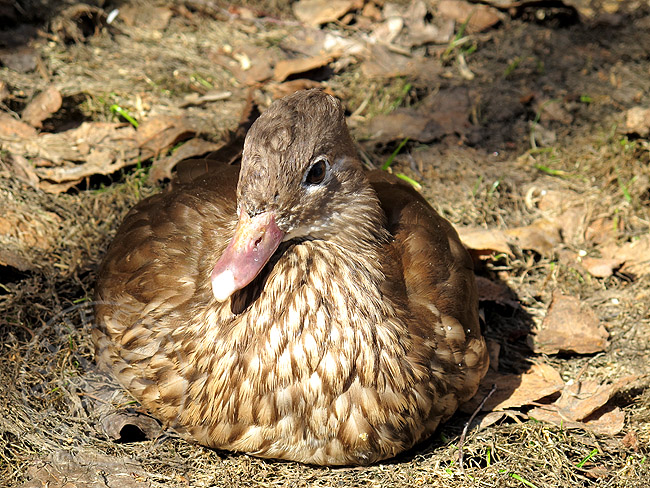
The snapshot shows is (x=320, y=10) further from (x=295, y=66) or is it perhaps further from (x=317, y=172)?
(x=317, y=172)

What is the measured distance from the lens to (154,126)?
4.52 meters

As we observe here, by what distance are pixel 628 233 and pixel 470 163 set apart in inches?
38.9

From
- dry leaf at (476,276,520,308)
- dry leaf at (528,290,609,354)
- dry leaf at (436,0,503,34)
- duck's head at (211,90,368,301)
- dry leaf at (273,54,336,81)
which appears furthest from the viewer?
dry leaf at (436,0,503,34)

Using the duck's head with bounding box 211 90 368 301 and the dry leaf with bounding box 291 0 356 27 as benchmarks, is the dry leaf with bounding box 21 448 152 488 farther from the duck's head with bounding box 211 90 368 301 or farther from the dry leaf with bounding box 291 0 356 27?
the dry leaf with bounding box 291 0 356 27

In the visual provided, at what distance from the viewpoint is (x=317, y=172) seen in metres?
2.76

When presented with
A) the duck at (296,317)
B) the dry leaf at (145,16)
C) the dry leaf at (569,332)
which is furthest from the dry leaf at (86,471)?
the dry leaf at (145,16)

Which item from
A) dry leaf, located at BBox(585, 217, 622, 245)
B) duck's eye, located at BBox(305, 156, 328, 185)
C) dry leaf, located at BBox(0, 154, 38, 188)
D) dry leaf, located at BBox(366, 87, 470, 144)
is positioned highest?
duck's eye, located at BBox(305, 156, 328, 185)

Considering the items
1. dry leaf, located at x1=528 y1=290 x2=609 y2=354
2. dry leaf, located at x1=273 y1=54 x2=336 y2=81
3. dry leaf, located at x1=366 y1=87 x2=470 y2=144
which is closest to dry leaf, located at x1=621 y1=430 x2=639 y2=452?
dry leaf, located at x1=528 y1=290 x2=609 y2=354

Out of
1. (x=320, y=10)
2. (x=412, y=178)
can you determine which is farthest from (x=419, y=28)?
(x=412, y=178)

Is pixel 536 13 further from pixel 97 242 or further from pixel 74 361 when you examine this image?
pixel 74 361

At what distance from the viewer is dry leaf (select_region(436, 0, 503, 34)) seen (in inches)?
220

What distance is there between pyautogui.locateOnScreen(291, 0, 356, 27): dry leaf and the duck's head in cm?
298

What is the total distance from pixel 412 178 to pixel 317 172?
1917 mm

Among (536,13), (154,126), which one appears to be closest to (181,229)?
(154,126)
